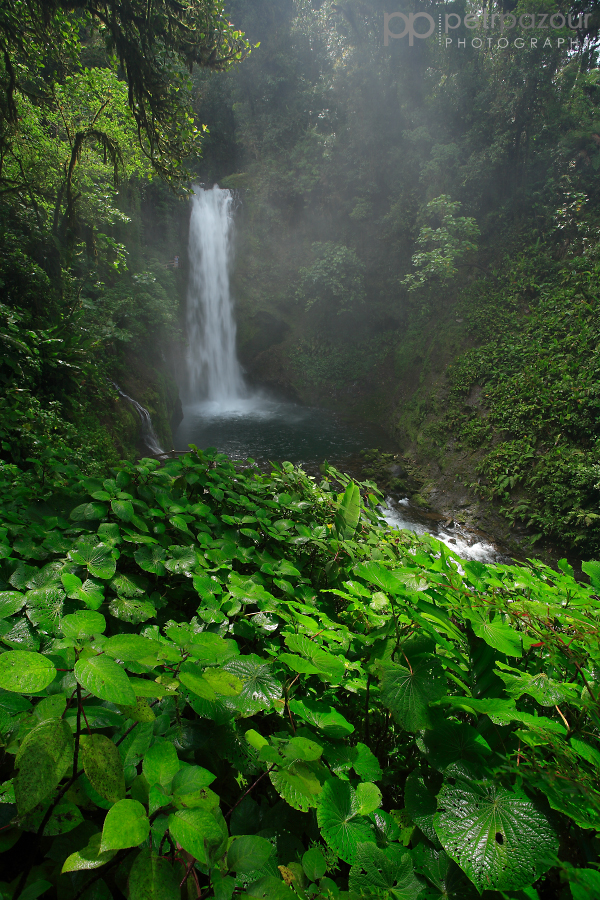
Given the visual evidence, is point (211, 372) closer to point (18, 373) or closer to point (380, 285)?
point (380, 285)

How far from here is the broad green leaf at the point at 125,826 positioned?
524mm

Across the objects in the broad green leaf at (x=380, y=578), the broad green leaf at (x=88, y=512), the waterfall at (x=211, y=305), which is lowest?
the broad green leaf at (x=380, y=578)

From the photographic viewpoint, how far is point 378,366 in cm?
1574

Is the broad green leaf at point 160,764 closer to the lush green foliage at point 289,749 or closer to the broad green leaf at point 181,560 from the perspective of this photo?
the lush green foliage at point 289,749

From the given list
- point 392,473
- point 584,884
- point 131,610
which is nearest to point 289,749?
point 584,884

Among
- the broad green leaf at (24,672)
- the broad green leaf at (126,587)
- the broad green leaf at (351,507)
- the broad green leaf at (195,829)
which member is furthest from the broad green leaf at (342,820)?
the broad green leaf at (351,507)

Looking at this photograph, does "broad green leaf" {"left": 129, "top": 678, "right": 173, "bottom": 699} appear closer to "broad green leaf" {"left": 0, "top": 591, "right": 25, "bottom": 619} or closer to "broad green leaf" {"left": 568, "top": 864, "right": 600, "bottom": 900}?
"broad green leaf" {"left": 0, "top": 591, "right": 25, "bottom": 619}

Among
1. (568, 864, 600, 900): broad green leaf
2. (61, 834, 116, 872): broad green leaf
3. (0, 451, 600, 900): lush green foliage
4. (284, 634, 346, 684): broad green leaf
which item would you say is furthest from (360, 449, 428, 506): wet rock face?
(61, 834, 116, 872): broad green leaf

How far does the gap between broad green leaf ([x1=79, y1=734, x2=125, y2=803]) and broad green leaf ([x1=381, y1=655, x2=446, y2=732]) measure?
1.80 feet

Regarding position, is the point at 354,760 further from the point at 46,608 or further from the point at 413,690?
the point at 46,608

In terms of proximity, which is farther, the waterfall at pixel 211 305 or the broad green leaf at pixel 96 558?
the waterfall at pixel 211 305

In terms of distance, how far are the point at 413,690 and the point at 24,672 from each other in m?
0.79

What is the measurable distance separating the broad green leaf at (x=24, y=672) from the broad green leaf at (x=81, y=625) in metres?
0.11

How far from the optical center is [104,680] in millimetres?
652
